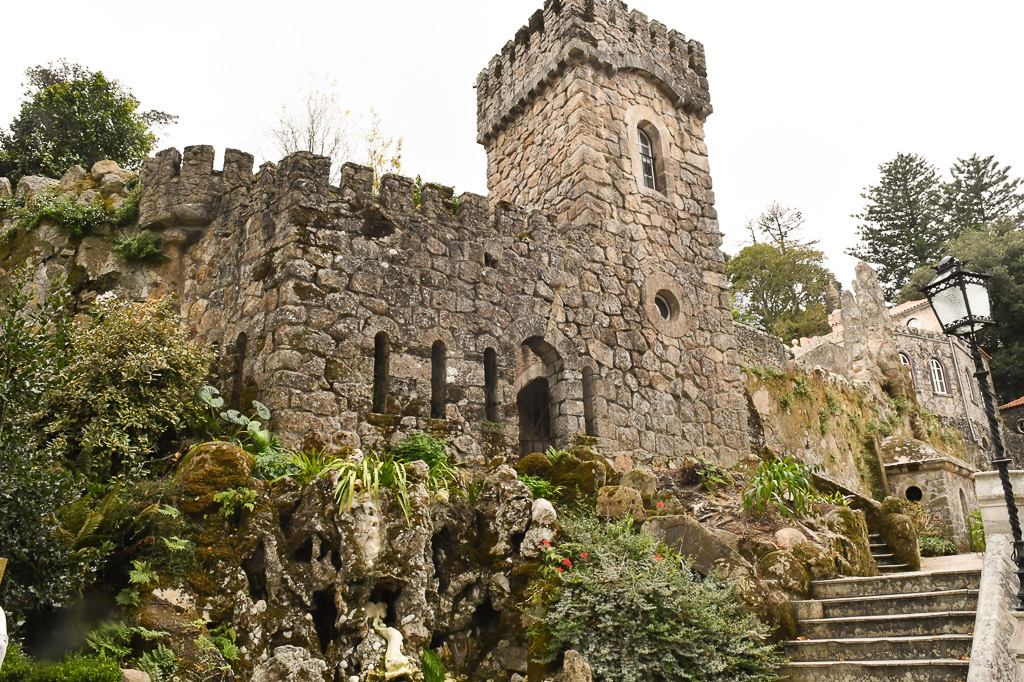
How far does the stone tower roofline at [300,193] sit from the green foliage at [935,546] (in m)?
8.45

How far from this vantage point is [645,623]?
5.83 m

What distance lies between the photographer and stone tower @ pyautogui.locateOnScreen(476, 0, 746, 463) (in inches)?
419

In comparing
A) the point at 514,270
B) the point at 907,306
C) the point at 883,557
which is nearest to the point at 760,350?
the point at 883,557

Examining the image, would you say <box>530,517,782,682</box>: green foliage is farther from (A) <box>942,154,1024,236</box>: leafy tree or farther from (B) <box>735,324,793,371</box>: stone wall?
(A) <box>942,154,1024,236</box>: leafy tree

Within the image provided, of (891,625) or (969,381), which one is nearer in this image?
(891,625)

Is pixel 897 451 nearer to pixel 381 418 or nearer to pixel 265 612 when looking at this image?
pixel 381 418

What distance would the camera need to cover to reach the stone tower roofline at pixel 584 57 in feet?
38.1

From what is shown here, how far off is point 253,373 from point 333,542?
9.15ft

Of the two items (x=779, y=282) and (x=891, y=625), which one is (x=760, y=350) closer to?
(x=891, y=625)

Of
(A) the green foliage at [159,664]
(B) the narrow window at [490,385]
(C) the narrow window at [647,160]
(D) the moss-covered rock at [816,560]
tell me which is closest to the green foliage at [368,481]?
(A) the green foliage at [159,664]

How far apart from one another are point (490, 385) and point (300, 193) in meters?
3.11

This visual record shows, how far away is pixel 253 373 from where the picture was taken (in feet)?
25.8


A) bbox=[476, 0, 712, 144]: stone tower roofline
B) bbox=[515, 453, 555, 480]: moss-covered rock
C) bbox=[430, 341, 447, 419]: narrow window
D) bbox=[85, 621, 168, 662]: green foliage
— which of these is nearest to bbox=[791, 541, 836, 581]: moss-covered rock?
bbox=[515, 453, 555, 480]: moss-covered rock

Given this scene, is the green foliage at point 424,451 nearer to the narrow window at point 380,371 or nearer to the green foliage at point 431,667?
the narrow window at point 380,371
